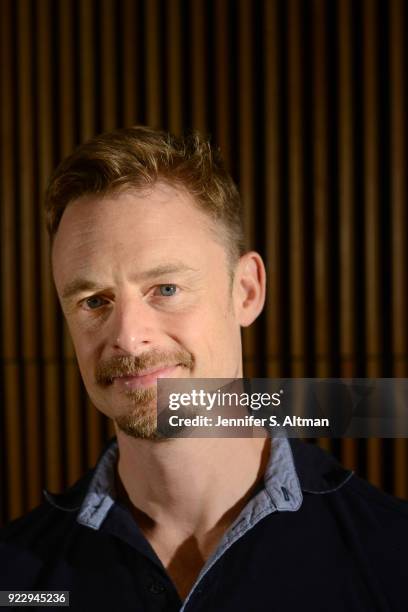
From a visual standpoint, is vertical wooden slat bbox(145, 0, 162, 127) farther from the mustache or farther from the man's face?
the mustache

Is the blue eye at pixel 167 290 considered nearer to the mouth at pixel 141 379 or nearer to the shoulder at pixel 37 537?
the mouth at pixel 141 379

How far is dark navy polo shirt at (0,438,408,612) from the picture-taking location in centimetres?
91

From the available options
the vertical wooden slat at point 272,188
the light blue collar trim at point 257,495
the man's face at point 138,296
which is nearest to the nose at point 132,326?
the man's face at point 138,296

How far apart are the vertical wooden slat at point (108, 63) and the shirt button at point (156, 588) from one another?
45.8 inches

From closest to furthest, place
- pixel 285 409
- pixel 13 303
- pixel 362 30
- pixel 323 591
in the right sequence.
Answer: pixel 323 591 < pixel 285 409 < pixel 362 30 < pixel 13 303

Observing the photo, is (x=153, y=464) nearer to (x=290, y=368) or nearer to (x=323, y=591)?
(x=323, y=591)

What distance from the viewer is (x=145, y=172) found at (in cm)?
99

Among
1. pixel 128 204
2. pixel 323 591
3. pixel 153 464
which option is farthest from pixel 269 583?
pixel 128 204

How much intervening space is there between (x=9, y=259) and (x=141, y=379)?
0.97 meters

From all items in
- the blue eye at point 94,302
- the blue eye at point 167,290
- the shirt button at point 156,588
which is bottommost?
the shirt button at point 156,588

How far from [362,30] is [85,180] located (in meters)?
1.00

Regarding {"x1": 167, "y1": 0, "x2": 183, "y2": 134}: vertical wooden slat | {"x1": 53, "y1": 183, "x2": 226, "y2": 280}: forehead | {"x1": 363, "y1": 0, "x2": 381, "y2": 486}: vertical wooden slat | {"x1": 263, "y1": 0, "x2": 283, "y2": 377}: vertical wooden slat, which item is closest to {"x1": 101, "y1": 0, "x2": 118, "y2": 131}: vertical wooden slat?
{"x1": 167, "y1": 0, "x2": 183, "y2": 134}: vertical wooden slat

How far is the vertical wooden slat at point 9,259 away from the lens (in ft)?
5.85

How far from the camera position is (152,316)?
3.11 feet
